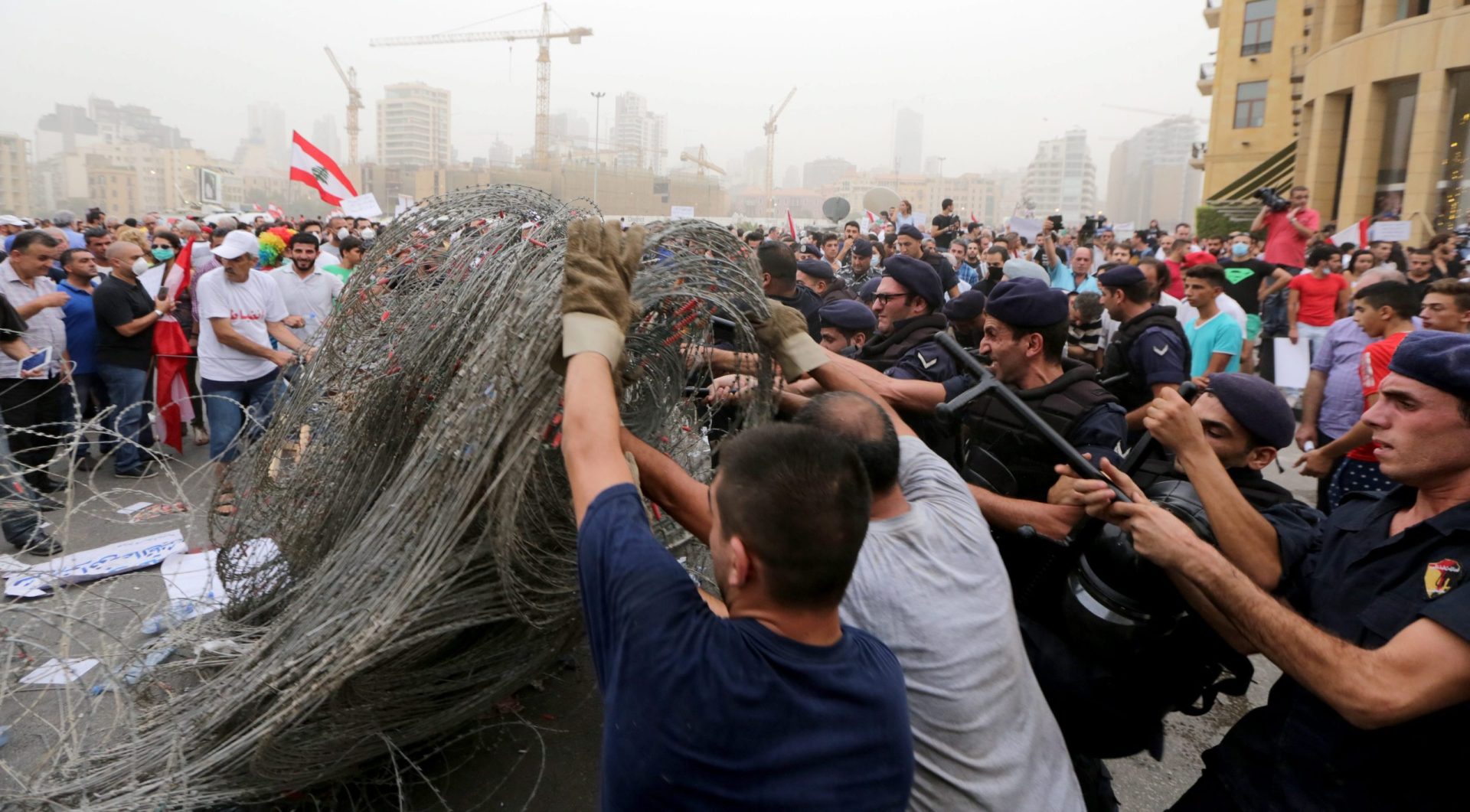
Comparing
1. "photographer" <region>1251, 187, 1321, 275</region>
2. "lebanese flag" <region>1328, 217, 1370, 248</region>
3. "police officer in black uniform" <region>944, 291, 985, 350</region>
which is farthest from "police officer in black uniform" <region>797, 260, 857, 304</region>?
"lebanese flag" <region>1328, 217, 1370, 248</region>

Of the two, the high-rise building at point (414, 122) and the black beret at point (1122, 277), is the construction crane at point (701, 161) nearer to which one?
the high-rise building at point (414, 122)

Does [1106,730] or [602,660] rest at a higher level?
[602,660]

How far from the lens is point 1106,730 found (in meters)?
2.23

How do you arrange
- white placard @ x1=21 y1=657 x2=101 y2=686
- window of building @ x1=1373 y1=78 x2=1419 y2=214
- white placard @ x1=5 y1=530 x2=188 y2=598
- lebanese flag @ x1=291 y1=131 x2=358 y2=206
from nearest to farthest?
white placard @ x1=21 y1=657 x2=101 y2=686, white placard @ x1=5 y1=530 x2=188 y2=598, lebanese flag @ x1=291 y1=131 x2=358 y2=206, window of building @ x1=1373 y1=78 x2=1419 y2=214

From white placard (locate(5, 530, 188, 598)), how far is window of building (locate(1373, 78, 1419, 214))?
1002 inches

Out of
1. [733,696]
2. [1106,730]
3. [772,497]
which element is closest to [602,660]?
[733,696]

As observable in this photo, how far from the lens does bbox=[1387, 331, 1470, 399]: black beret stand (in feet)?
5.51

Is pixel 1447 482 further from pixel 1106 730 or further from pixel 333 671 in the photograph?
pixel 333 671

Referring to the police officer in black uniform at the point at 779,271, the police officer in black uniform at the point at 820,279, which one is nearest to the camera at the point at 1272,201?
the police officer in black uniform at the point at 820,279

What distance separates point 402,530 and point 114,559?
12.5ft

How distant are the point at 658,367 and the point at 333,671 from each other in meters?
1.22

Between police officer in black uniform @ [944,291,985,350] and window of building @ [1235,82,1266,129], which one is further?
window of building @ [1235,82,1266,129]

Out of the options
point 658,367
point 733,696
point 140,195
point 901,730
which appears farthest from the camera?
point 140,195

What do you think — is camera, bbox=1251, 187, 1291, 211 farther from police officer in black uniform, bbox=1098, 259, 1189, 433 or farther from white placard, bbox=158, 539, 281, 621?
white placard, bbox=158, 539, 281, 621
